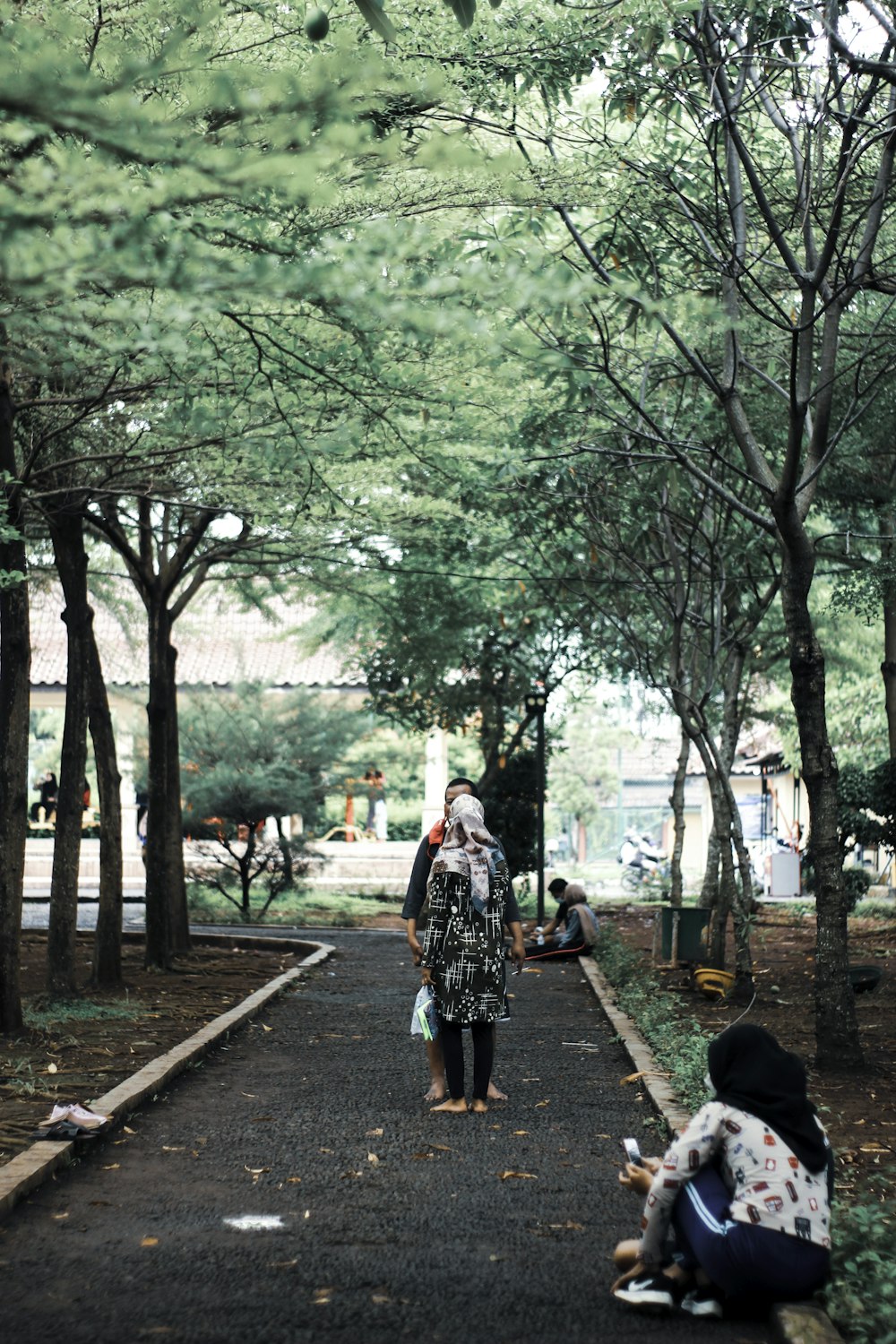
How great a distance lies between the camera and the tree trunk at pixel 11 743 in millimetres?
9859

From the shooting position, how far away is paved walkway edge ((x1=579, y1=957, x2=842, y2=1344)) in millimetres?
4305

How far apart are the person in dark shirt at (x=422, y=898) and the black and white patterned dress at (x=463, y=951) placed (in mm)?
119

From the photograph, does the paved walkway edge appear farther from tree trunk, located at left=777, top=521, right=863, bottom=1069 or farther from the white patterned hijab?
the white patterned hijab

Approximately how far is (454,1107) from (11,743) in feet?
13.0

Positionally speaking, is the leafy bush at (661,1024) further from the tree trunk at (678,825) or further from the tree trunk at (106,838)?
the tree trunk at (106,838)

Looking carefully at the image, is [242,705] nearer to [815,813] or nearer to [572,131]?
[572,131]

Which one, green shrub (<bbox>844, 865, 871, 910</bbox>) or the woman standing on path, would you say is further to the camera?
green shrub (<bbox>844, 865, 871, 910</bbox>)

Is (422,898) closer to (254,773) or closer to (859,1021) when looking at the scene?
(859,1021)

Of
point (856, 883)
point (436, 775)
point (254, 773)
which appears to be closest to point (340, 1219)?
point (254, 773)

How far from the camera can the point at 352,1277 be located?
500 centimetres

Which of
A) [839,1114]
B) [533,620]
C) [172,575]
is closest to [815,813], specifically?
[839,1114]

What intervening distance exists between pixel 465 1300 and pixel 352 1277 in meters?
0.44

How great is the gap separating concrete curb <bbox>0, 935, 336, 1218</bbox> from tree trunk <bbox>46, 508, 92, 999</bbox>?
4.76 ft

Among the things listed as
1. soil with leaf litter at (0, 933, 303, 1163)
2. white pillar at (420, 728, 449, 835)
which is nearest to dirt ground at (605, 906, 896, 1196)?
soil with leaf litter at (0, 933, 303, 1163)
